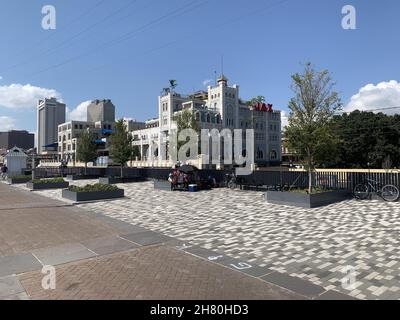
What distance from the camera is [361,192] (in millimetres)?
14109

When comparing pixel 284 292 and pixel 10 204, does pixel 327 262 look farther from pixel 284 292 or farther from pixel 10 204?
pixel 10 204

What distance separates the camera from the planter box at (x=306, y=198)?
12.6 meters

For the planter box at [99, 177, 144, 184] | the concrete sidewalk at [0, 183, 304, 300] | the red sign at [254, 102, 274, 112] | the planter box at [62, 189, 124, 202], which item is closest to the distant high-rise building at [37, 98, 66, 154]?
the red sign at [254, 102, 274, 112]

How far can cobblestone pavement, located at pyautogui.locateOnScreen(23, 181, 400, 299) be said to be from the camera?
5688 mm

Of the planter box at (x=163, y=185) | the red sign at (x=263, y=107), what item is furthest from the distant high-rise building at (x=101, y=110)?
the planter box at (x=163, y=185)

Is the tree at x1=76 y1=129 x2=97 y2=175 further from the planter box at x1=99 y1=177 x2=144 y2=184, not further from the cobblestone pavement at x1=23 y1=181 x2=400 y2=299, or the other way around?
the cobblestone pavement at x1=23 y1=181 x2=400 y2=299

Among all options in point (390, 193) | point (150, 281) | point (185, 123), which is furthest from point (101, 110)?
point (150, 281)

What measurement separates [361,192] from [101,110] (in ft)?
522

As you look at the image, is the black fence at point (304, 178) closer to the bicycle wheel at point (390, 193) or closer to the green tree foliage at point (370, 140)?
the bicycle wheel at point (390, 193)

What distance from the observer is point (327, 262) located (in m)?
6.27

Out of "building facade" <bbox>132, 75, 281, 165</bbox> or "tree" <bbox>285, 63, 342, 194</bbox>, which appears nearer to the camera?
"tree" <bbox>285, 63, 342, 194</bbox>

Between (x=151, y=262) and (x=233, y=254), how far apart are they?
5.82ft

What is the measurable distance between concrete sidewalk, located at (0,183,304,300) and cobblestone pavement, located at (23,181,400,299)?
67 cm
